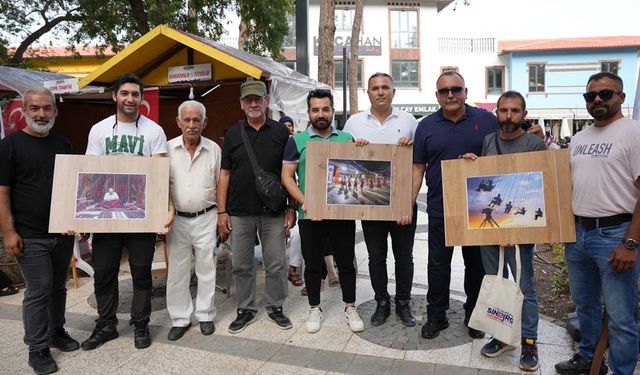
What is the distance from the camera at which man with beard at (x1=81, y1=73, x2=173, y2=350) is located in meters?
3.71

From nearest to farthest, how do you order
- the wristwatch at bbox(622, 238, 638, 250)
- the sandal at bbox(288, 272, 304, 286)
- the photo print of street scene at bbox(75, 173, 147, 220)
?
the wristwatch at bbox(622, 238, 638, 250), the photo print of street scene at bbox(75, 173, 147, 220), the sandal at bbox(288, 272, 304, 286)

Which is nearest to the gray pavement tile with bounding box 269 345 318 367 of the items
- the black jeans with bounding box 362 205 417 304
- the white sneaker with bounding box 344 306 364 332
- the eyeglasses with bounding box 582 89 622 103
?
the white sneaker with bounding box 344 306 364 332

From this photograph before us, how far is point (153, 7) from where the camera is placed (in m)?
10.1

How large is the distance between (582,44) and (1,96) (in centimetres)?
3427

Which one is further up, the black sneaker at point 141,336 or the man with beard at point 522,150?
the man with beard at point 522,150

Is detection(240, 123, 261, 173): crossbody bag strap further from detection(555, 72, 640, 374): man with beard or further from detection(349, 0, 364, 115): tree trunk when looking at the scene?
detection(349, 0, 364, 115): tree trunk

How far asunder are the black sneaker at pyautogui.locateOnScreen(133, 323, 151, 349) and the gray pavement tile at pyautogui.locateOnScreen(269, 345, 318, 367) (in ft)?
3.63

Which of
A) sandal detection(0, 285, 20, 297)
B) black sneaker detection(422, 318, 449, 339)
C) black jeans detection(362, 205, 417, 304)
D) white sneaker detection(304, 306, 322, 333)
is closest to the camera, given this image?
black sneaker detection(422, 318, 449, 339)

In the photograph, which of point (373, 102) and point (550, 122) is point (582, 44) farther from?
point (373, 102)

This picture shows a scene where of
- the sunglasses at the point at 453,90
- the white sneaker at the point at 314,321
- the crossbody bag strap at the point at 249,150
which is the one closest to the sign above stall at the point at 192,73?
the crossbody bag strap at the point at 249,150

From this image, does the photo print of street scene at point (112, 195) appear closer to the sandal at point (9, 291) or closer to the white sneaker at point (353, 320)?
the white sneaker at point (353, 320)

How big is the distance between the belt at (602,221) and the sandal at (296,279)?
10.9 ft

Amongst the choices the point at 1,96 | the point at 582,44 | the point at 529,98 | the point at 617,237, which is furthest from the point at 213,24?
the point at 582,44

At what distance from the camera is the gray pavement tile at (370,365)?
332cm
